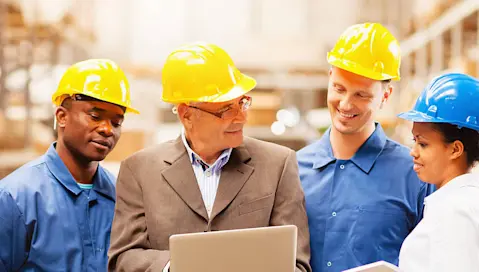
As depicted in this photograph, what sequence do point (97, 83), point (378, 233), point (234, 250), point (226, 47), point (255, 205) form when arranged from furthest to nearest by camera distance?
point (226, 47) < point (97, 83) < point (378, 233) < point (255, 205) < point (234, 250)

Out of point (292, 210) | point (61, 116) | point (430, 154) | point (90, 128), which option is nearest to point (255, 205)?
point (292, 210)

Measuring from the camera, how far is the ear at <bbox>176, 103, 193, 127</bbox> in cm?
283

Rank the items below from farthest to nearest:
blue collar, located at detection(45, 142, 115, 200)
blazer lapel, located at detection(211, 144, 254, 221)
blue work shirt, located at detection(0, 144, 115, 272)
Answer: blue collar, located at detection(45, 142, 115, 200) → blue work shirt, located at detection(0, 144, 115, 272) → blazer lapel, located at detection(211, 144, 254, 221)

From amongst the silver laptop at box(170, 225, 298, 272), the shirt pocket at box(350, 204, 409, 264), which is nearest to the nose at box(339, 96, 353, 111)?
the shirt pocket at box(350, 204, 409, 264)

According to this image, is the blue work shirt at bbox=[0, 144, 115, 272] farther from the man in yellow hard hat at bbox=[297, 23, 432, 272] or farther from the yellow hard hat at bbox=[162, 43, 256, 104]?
the man in yellow hard hat at bbox=[297, 23, 432, 272]

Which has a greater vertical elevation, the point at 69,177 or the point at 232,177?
the point at 232,177

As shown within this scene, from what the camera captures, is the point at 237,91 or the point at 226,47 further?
the point at 226,47

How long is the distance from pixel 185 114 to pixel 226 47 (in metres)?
8.22

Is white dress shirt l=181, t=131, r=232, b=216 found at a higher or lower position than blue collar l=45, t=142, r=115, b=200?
higher

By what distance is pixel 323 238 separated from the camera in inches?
119

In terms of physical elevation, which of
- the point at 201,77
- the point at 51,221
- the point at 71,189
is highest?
the point at 201,77

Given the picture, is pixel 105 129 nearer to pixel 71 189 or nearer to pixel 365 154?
pixel 71 189

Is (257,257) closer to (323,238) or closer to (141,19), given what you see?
(323,238)

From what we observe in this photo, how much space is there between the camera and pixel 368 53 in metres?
3.11
